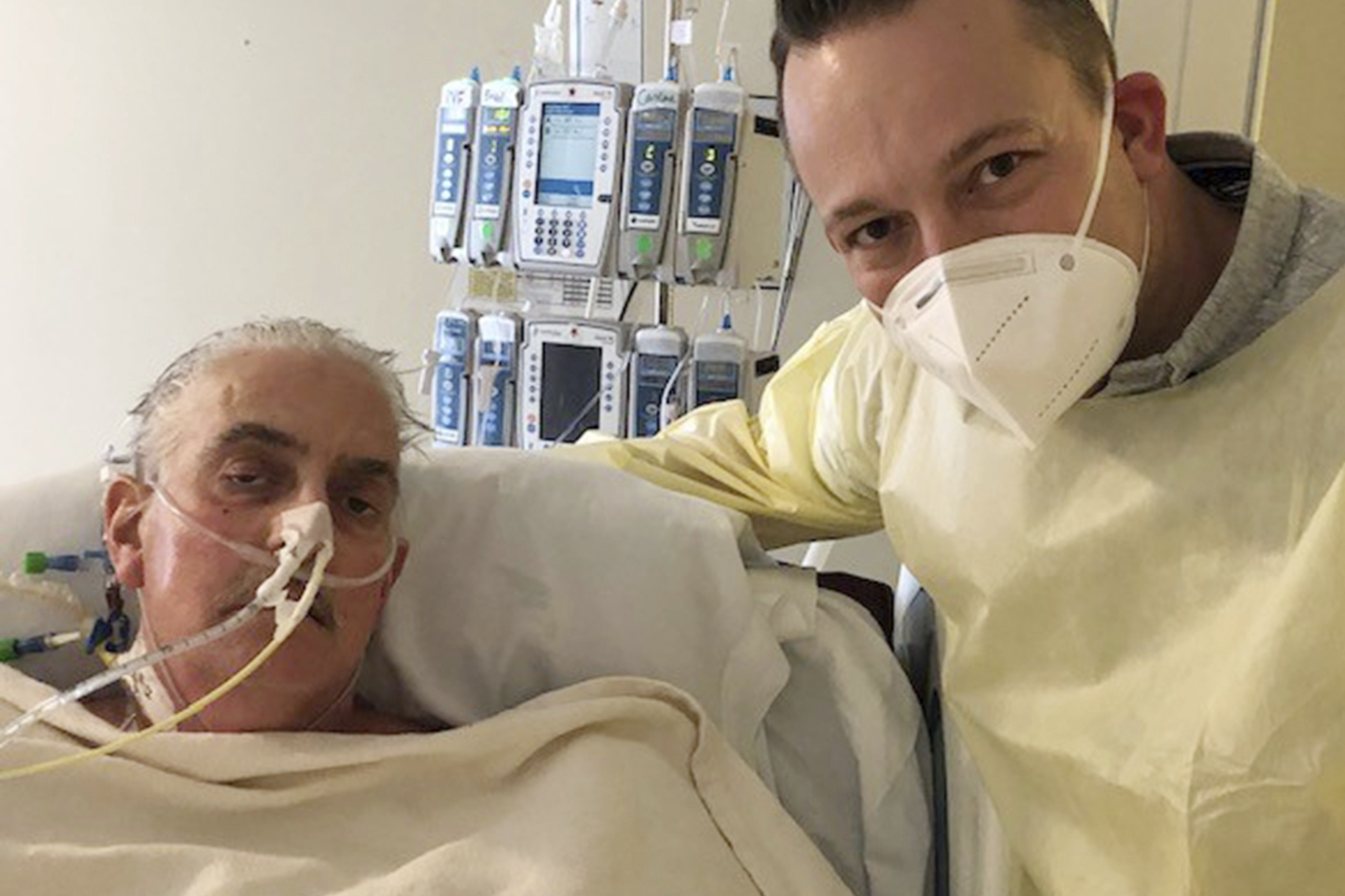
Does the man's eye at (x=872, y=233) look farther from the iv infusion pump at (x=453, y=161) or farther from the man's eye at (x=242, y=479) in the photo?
the iv infusion pump at (x=453, y=161)

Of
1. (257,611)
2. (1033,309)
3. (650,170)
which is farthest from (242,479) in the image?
(650,170)

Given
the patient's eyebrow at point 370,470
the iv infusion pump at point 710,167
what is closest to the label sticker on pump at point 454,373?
the iv infusion pump at point 710,167

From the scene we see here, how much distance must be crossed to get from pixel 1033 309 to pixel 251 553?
2.58ft

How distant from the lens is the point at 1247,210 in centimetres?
105

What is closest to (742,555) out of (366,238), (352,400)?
(352,400)

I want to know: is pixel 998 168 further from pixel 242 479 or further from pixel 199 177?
pixel 199 177

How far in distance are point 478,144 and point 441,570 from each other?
1.20 meters

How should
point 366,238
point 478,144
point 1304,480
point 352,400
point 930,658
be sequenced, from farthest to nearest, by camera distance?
point 366,238 → point 478,144 → point 930,658 → point 352,400 → point 1304,480

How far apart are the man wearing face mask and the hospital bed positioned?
27 centimetres

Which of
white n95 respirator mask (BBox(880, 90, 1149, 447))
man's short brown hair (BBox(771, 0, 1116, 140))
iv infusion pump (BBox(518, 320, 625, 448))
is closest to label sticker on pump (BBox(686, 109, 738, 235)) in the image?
iv infusion pump (BBox(518, 320, 625, 448))

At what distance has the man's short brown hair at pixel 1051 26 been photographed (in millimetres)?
1049

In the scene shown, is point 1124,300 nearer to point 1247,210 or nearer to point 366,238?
point 1247,210

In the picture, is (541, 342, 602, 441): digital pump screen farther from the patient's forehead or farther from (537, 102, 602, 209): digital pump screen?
the patient's forehead

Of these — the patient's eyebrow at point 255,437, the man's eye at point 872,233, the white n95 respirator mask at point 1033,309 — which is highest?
the man's eye at point 872,233
